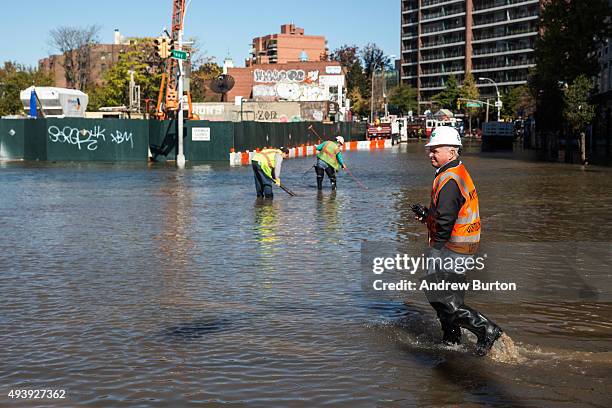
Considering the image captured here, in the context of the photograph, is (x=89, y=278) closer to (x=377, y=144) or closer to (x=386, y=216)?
(x=386, y=216)

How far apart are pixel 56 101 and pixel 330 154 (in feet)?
119

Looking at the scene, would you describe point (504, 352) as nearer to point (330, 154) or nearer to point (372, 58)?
point (330, 154)

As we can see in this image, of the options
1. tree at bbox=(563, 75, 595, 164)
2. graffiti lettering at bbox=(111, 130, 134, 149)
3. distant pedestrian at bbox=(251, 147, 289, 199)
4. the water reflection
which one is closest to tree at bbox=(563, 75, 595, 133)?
tree at bbox=(563, 75, 595, 164)

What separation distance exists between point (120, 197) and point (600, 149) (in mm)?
40949

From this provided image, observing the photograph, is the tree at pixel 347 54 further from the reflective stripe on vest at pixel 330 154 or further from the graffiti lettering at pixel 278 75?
the reflective stripe on vest at pixel 330 154

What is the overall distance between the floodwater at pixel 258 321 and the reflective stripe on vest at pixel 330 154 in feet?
19.7

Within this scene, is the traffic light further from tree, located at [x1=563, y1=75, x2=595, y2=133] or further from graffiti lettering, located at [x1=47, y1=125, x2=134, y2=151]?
tree, located at [x1=563, y1=75, x2=595, y2=133]

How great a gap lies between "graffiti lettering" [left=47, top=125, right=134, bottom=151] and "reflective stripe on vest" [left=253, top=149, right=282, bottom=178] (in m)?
23.7

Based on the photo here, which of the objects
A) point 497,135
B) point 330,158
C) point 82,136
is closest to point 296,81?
point 497,135

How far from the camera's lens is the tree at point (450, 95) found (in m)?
138

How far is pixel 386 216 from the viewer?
672 inches

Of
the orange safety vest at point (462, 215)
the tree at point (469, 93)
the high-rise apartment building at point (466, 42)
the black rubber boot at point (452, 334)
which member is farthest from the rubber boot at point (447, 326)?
the tree at point (469, 93)

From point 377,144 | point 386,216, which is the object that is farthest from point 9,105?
point 386,216

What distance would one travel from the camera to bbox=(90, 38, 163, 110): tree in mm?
94125
